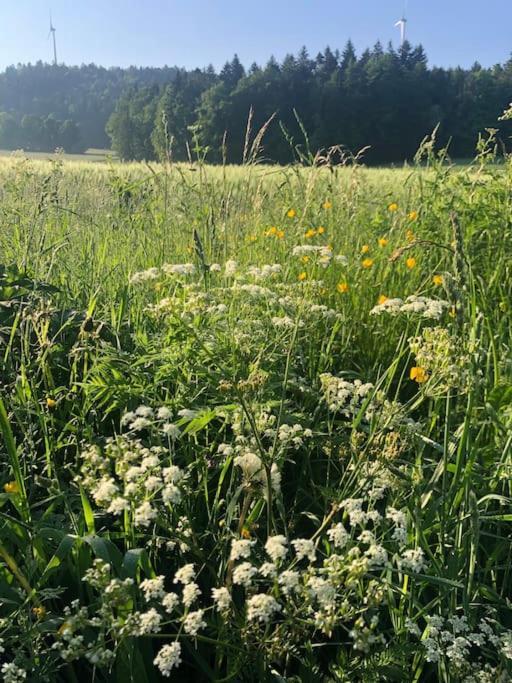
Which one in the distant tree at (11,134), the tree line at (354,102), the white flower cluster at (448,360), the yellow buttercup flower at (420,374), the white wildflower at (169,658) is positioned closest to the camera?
the white wildflower at (169,658)

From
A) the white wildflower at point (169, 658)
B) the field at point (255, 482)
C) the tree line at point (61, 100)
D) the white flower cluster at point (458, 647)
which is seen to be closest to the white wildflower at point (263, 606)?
the field at point (255, 482)

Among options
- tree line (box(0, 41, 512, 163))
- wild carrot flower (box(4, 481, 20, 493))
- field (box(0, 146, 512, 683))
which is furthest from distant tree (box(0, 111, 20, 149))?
wild carrot flower (box(4, 481, 20, 493))

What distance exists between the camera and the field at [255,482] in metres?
1.01

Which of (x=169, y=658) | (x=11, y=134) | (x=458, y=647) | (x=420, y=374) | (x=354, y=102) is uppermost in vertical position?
(x=354, y=102)

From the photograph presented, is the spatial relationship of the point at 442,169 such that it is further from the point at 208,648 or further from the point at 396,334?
the point at 208,648

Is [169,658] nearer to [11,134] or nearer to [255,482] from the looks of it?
[255,482]

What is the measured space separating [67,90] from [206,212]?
Answer: 84.7 metres

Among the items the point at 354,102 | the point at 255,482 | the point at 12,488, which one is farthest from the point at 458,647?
the point at 354,102

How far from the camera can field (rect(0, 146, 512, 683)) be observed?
1007mm

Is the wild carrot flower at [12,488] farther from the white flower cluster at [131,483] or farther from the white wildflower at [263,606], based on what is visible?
the white wildflower at [263,606]

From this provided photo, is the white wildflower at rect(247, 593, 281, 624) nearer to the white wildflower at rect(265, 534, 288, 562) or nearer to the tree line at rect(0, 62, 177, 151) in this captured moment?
the white wildflower at rect(265, 534, 288, 562)

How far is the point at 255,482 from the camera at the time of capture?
123cm

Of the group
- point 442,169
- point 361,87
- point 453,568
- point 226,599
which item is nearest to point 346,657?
point 453,568

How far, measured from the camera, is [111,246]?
338 centimetres
